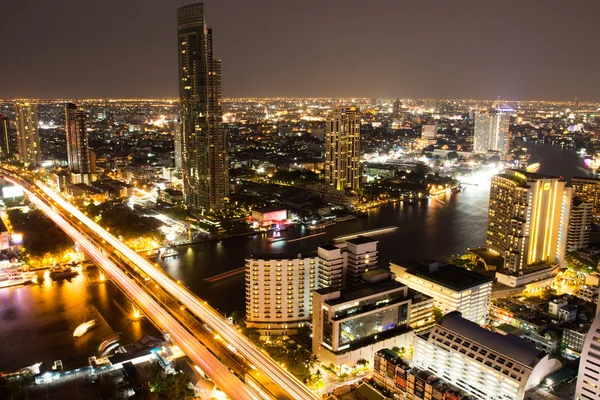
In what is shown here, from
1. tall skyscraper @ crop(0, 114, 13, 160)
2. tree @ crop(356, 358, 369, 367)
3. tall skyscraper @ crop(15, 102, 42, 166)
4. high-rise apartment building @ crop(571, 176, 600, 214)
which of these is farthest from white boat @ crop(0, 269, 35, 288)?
tall skyscraper @ crop(0, 114, 13, 160)

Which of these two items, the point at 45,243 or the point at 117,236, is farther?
the point at 117,236

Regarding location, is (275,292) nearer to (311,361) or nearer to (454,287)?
(311,361)

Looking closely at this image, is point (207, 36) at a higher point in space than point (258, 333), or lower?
higher

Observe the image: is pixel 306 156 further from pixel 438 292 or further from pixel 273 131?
pixel 438 292

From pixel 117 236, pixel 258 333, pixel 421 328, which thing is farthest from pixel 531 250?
pixel 117 236

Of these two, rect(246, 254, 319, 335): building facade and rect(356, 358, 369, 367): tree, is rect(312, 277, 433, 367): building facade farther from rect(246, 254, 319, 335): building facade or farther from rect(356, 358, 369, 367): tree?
rect(246, 254, 319, 335): building facade

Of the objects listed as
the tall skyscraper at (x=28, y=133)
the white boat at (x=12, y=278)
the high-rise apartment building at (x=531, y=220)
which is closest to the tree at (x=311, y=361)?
the high-rise apartment building at (x=531, y=220)
